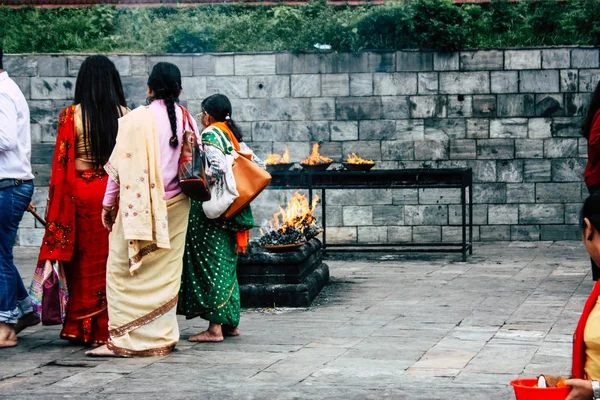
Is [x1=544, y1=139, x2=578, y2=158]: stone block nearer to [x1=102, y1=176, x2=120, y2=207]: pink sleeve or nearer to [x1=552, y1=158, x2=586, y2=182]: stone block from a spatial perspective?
[x1=552, y1=158, x2=586, y2=182]: stone block

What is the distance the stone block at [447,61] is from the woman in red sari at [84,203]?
6699 mm

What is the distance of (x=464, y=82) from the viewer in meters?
12.7

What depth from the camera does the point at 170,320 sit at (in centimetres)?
641

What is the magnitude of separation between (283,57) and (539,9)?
3571 mm

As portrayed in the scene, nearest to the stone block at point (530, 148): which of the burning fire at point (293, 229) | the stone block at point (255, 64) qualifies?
the stone block at point (255, 64)

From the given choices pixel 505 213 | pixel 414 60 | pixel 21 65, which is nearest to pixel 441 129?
pixel 414 60

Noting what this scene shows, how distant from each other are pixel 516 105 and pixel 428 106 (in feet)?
3.65

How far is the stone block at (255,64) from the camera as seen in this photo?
12.9m

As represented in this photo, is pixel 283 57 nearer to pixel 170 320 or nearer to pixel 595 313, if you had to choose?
pixel 170 320

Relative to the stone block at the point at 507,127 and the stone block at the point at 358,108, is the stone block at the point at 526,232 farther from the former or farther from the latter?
the stone block at the point at 358,108

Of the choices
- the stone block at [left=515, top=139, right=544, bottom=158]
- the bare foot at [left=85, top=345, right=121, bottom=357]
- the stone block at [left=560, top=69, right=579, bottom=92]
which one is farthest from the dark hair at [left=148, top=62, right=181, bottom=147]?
the stone block at [left=560, top=69, right=579, bottom=92]

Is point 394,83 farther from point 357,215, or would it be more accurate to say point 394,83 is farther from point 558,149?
point 558,149

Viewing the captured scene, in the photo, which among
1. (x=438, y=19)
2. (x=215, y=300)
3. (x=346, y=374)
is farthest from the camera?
(x=438, y=19)

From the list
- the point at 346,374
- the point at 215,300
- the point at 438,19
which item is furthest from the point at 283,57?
the point at 346,374
